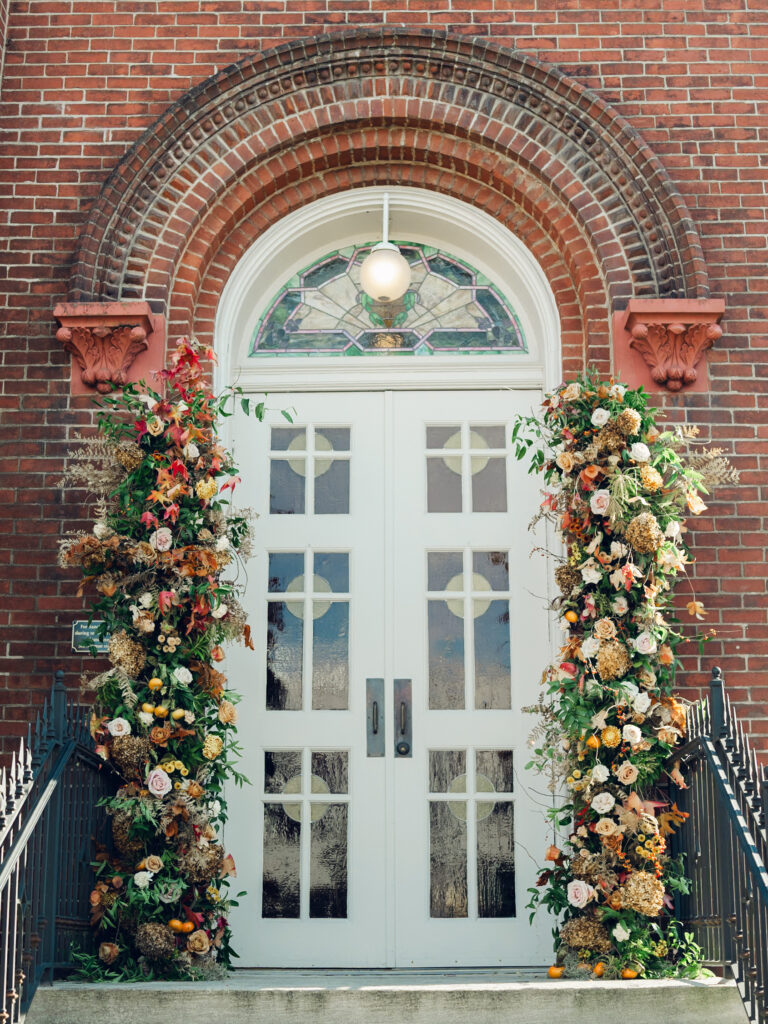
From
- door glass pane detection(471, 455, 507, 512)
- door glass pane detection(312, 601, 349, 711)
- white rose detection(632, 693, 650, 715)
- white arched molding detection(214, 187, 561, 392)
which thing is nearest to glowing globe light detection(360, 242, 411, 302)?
white arched molding detection(214, 187, 561, 392)

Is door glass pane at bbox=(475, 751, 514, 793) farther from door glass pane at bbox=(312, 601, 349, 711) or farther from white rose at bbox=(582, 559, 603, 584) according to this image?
white rose at bbox=(582, 559, 603, 584)

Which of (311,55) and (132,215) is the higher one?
(311,55)

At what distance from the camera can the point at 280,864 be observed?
6434 millimetres

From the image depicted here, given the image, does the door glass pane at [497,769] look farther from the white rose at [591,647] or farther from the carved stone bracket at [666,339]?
the carved stone bracket at [666,339]

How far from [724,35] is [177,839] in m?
5.17

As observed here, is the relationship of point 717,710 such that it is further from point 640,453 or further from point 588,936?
point 640,453

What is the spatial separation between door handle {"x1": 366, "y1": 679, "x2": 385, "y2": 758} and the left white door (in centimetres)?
4

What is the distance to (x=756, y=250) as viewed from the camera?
272 inches

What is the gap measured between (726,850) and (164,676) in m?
2.45

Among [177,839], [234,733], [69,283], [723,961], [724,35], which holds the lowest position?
[723,961]

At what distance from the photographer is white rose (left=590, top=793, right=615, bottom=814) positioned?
18.2 ft

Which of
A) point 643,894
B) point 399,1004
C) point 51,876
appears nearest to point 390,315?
point 643,894

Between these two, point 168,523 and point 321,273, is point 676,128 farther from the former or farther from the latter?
point 168,523

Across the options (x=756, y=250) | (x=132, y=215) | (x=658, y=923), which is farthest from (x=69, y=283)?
(x=658, y=923)
